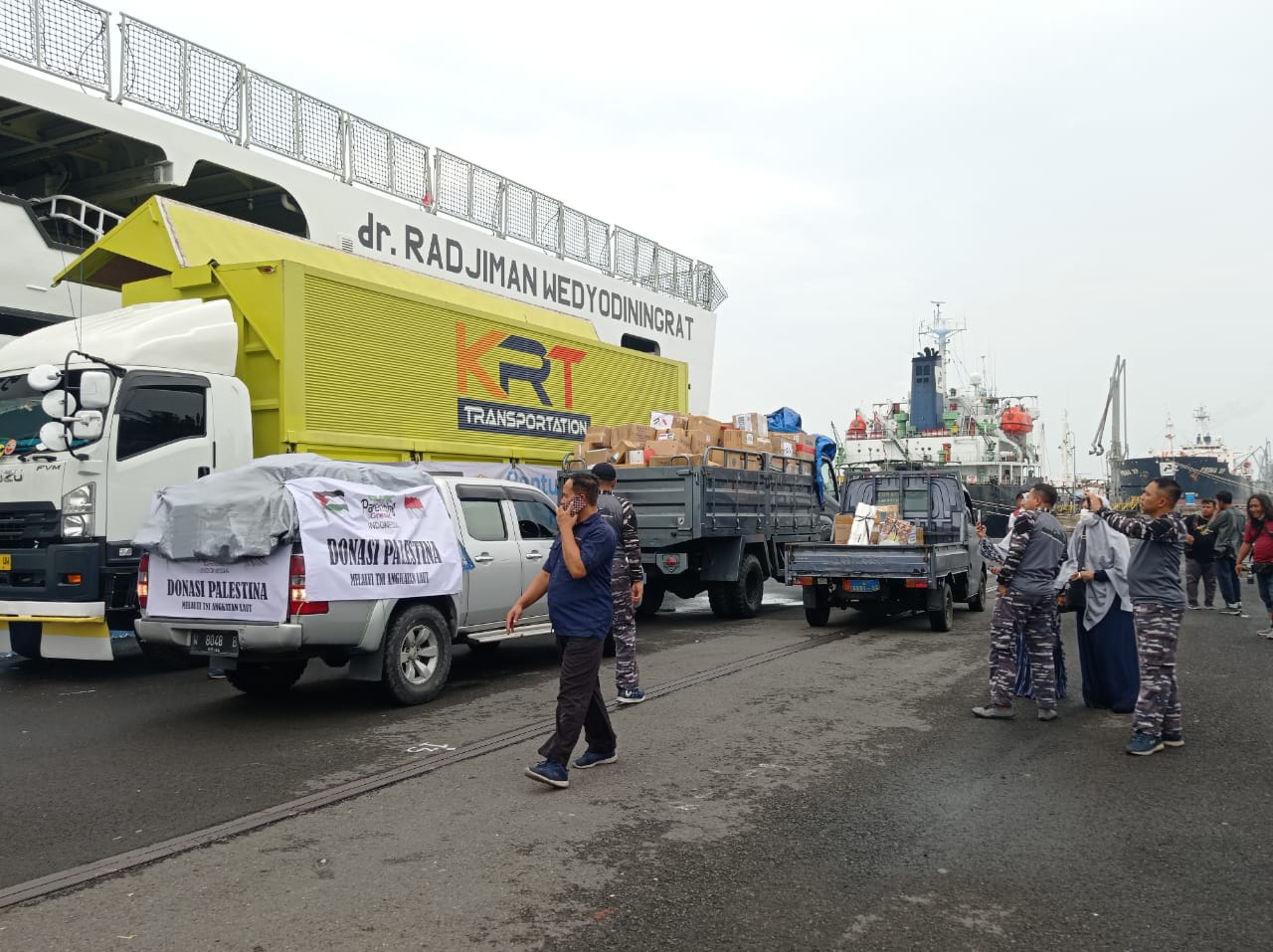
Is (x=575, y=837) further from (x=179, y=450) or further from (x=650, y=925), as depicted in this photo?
(x=179, y=450)

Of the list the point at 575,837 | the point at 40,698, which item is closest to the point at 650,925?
the point at 575,837

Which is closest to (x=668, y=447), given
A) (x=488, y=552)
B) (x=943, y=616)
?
(x=943, y=616)

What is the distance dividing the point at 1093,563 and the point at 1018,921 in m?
4.25

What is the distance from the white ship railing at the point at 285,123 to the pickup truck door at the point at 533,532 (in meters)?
10.2

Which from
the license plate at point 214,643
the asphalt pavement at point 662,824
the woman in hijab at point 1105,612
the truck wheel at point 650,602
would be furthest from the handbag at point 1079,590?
the truck wheel at point 650,602

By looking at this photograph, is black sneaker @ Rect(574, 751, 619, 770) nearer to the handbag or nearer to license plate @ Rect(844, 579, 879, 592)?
the handbag

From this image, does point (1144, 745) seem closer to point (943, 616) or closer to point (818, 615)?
point (943, 616)

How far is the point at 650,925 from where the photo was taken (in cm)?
355

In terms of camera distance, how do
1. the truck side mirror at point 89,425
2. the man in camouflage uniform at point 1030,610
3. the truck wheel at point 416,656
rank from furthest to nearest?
the truck side mirror at point 89,425 → the truck wheel at point 416,656 → the man in camouflage uniform at point 1030,610

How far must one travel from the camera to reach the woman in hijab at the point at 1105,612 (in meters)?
7.20

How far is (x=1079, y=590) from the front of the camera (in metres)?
7.44

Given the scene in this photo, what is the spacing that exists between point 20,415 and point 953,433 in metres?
36.6

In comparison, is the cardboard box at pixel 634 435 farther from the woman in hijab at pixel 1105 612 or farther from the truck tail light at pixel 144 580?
the truck tail light at pixel 144 580

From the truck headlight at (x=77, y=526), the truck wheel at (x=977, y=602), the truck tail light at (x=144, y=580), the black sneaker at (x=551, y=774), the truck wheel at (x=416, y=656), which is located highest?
the truck headlight at (x=77, y=526)
